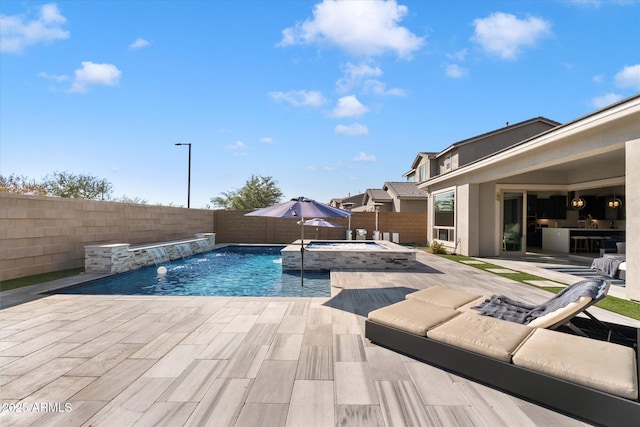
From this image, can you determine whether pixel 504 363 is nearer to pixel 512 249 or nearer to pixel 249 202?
pixel 512 249

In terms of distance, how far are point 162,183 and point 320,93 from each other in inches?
860

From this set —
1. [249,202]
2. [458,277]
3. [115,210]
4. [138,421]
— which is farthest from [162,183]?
[138,421]

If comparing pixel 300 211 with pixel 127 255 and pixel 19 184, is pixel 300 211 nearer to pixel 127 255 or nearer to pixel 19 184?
pixel 127 255

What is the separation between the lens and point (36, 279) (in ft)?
23.1

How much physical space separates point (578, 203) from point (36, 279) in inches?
787

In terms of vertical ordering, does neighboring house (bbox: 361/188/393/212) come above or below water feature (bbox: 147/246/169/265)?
above

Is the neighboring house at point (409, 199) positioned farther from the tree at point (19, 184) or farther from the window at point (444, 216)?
the tree at point (19, 184)

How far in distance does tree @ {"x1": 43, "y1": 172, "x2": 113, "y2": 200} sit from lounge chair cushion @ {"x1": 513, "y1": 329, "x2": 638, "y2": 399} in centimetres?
2760

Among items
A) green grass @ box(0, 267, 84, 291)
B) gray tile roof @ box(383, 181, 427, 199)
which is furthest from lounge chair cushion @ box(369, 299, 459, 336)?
gray tile roof @ box(383, 181, 427, 199)

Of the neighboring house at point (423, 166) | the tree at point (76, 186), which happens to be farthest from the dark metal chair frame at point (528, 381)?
the tree at point (76, 186)

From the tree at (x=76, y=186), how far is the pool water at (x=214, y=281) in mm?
17596

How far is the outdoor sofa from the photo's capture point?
215 cm

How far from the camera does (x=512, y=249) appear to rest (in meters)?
12.8

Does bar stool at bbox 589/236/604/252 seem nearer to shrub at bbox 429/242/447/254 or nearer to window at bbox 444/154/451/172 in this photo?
shrub at bbox 429/242/447/254
